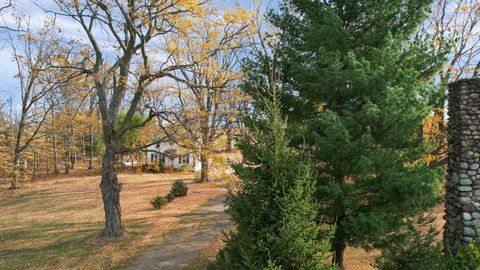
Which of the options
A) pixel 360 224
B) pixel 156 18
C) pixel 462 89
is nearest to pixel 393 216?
pixel 360 224

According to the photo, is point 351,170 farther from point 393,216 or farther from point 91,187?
point 91,187

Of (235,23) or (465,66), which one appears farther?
(465,66)

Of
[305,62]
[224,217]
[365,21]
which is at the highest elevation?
[365,21]

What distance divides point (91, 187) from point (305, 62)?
104 ft

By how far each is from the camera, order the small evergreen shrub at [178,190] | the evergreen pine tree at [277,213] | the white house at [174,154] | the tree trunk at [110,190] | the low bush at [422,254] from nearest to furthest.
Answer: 1. the evergreen pine tree at [277,213]
2. the low bush at [422,254]
3. the white house at [174,154]
4. the tree trunk at [110,190]
5. the small evergreen shrub at [178,190]

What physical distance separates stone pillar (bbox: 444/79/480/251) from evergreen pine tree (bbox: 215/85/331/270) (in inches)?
213

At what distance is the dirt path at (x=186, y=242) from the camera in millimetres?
13852

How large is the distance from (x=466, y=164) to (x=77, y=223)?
19.7m

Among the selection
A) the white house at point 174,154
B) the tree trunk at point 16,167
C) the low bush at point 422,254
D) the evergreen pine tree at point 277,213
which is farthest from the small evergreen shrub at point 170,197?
the evergreen pine tree at point 277,213

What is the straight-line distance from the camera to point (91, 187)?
3641 centimetres

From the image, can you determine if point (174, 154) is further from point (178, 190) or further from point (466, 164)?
point (178, 190)

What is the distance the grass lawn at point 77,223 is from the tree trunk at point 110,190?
68 cm

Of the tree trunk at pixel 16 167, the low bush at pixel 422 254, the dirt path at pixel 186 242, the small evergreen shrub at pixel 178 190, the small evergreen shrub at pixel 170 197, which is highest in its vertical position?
the tree trunk at pixel 16 167

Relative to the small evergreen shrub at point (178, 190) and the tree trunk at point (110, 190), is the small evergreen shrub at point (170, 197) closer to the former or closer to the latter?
the small evergreen shrub at point (178, 190)
